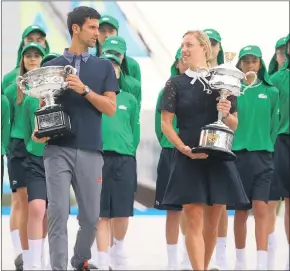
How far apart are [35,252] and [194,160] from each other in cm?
127

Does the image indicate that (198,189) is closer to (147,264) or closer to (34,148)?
(34,148)

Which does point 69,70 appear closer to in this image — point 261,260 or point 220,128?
point 220,128

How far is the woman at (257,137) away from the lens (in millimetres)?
5828

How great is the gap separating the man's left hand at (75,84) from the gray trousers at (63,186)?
32 cm

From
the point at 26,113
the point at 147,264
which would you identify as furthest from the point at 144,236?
the point at 26,113

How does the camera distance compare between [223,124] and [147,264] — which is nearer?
[223,124]

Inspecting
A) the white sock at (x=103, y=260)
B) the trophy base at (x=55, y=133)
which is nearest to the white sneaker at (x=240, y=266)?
the white sock at (x=103, y=260)

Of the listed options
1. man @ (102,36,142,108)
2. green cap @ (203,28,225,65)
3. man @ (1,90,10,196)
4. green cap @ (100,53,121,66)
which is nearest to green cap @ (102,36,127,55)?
man @ (102,36,142,108)

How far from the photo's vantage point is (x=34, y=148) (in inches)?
223

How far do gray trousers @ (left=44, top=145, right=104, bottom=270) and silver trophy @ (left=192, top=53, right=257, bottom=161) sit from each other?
1.84 ft

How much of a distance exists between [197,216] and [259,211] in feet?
3.63

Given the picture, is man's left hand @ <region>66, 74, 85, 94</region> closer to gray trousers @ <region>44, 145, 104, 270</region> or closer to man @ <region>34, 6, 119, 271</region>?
man @ <region>34, 6, 119, 271</region>

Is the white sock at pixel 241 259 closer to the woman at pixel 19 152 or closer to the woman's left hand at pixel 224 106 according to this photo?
the woman at pixel 19 152

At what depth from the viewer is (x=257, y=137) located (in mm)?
5895
